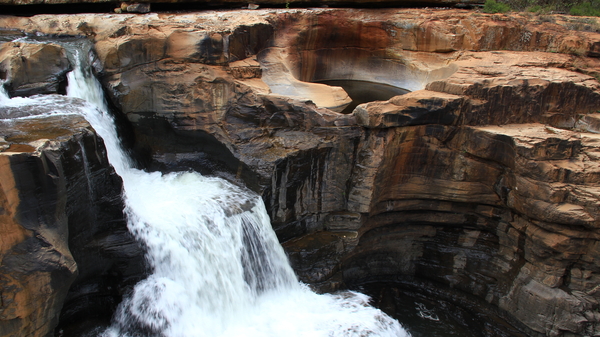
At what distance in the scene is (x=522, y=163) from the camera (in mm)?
7426

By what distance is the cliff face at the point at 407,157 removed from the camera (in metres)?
7.48

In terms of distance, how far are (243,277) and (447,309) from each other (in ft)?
14.6

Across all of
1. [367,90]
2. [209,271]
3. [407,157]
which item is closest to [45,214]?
[209,271]

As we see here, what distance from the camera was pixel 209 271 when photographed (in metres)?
7.00

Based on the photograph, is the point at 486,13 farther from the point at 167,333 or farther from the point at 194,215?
the point at 167,333

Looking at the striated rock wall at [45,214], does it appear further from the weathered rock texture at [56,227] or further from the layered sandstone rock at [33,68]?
the layered sandstone rock at [33,68]

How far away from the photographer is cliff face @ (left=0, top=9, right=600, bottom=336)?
7.48 m

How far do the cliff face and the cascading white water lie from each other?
1.51ft

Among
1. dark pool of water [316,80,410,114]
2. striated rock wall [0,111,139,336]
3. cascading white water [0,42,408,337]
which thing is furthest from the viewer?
dark pool of water [316,80,410,114]

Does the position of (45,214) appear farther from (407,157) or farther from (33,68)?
(407,157)

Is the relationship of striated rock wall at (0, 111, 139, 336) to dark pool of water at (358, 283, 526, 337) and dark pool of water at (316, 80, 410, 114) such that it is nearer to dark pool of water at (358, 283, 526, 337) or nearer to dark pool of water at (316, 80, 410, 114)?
dark pool of water at (358, 283, 526, 337)

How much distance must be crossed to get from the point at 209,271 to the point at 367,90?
6978mm

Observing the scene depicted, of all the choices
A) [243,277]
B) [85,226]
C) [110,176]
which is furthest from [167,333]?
[110,176]

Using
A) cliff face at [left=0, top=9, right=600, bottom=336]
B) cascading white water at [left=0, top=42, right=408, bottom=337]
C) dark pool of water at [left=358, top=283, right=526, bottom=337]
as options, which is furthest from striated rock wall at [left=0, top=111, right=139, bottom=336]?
dark pool of water at [left=358, top=283, right=526, bottom=337]
